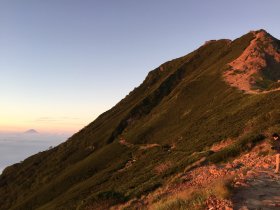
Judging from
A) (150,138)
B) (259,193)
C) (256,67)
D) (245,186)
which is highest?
(256,67)

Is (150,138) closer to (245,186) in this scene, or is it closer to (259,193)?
(245,186)

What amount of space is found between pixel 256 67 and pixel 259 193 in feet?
260

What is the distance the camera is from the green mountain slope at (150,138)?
134 feet

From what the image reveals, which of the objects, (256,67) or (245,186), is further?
(256,67)

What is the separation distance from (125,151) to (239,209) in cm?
7133

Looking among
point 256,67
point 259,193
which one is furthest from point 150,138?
point 259,193

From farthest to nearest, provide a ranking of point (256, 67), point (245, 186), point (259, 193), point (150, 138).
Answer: point (256, 67), point (150, 138), point (245, 186), point (259, 193)

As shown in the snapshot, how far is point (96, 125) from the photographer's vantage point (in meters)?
139

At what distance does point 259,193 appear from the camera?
630 inches

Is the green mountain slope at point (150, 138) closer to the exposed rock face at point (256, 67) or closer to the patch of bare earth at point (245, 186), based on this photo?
the exposed rock face at point (256, 67)

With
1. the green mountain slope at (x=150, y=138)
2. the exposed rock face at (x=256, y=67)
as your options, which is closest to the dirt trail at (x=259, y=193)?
the green mountain slope at (x=150, y=138)

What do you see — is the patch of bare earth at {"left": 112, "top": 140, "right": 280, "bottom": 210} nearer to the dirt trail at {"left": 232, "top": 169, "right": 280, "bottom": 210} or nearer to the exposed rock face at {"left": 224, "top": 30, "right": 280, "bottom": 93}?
the dirt trail at {"left": 232, "top": 169, "right": 280, "bottom": 210}

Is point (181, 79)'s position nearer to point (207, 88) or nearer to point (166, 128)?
point (207, 88)

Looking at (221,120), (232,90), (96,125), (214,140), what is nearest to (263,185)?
(214,140)
